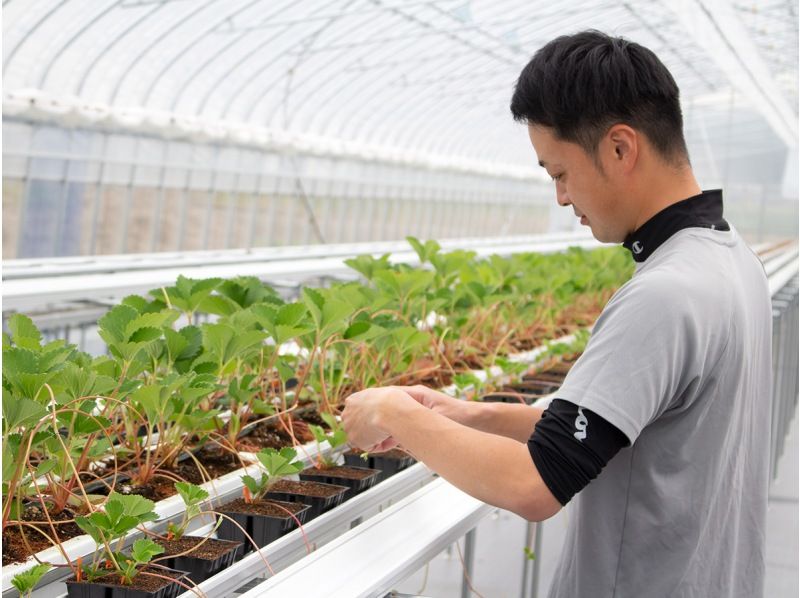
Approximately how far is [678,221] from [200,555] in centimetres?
95

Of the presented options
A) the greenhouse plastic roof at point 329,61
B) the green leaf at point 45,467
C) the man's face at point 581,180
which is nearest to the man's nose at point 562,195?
the man's face at point 581,180

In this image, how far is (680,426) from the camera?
1.31m

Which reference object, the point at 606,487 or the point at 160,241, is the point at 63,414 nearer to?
the point at 606,487

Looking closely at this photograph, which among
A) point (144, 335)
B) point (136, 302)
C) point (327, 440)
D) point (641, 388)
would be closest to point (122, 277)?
point (136, 302)

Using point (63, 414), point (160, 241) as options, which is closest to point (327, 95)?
point (160, 241)

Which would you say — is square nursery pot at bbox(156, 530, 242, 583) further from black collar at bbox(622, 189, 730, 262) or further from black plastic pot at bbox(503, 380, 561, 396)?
black plastic pot at bbox(503, 380, 561, 396)

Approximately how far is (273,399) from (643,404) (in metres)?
1.54

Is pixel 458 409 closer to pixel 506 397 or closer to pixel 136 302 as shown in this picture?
pixel 136 302

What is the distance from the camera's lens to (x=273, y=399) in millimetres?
2570

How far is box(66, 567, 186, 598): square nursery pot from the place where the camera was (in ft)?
4.36

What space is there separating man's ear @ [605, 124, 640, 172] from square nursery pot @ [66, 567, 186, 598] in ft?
3.04

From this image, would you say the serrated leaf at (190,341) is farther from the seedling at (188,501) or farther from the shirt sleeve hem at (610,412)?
the shirt sleeve hem at (610,412)

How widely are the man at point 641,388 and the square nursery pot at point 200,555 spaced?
367mm

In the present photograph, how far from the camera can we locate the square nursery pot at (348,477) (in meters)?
1.98
